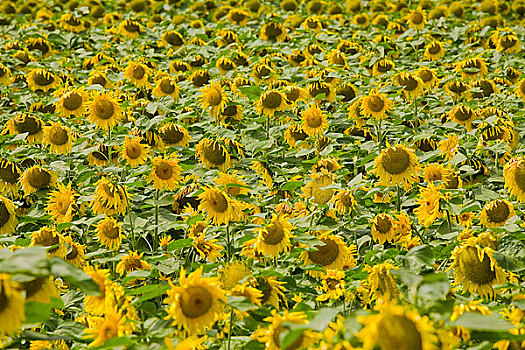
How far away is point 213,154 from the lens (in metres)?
3.04

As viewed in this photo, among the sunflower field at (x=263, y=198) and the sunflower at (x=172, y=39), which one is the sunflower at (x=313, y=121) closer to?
the sunflower field at (x=263, y=198)

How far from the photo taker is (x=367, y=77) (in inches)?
187

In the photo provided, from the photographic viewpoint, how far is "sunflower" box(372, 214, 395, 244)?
2.53 m

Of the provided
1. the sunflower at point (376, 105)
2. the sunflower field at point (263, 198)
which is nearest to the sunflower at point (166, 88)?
the sunflower field at point (263, 198)

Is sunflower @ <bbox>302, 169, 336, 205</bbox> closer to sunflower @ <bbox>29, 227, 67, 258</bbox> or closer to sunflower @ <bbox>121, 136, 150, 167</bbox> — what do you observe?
sunflower @ <bbox>121, 136, 150, 167</bbox>

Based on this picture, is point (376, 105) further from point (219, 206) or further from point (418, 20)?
point (418, 20)

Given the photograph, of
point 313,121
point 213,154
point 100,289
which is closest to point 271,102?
point 313,121

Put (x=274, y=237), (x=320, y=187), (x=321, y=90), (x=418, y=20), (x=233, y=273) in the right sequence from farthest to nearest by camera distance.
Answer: (x=418, y=20) < (x=321, y=90) < (x=320, y=187) < (x=274, y=237) < (x=233, y=273)

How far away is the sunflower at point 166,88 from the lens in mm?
4074

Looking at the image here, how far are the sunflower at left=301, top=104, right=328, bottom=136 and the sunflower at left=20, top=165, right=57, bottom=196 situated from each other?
4.59 ft

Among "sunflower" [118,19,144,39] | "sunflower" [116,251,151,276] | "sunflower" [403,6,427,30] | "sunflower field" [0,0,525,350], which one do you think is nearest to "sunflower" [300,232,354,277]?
"sunflower field" [0,0,525,350]

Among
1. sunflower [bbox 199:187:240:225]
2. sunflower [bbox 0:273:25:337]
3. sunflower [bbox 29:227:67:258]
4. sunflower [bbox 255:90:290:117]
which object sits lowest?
sunflower [bbox 29:227:67:258]

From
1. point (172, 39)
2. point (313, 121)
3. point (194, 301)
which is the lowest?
point (172, 39)

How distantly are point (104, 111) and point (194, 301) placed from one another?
1997mm
